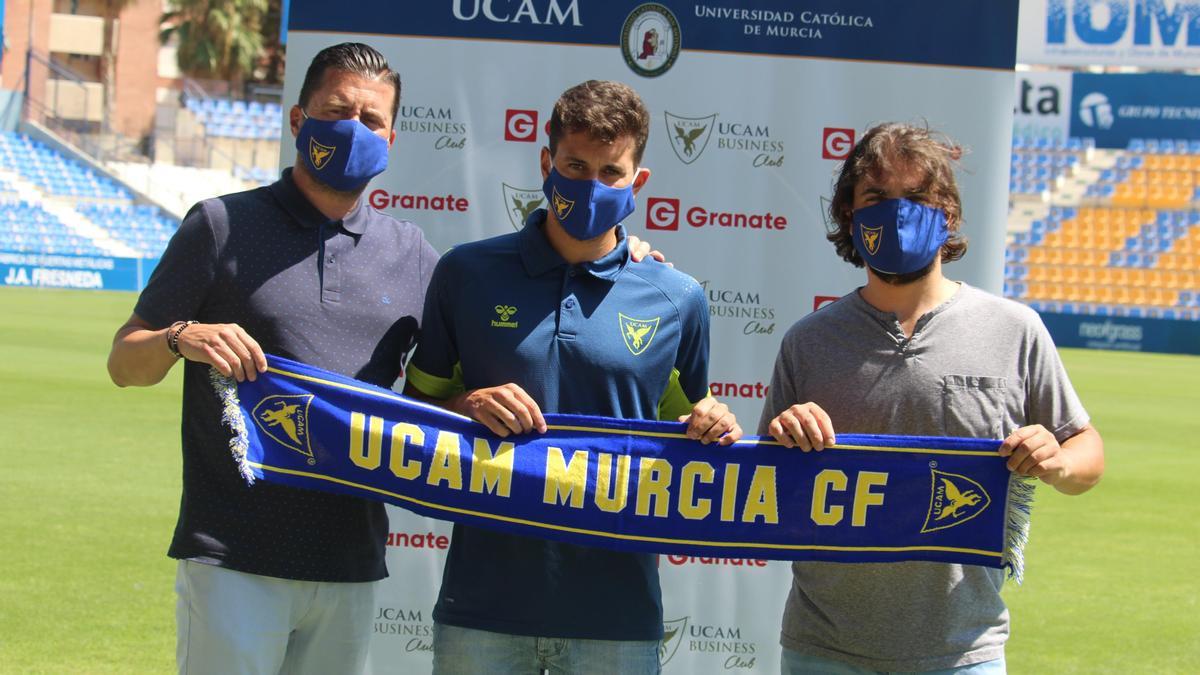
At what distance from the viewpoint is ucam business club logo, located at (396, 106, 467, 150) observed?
208 inches

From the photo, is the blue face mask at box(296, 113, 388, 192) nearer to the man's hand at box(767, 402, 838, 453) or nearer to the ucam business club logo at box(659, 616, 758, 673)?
the man's hand at box(767, 402, 838, 453)

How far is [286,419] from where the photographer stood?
3516mm

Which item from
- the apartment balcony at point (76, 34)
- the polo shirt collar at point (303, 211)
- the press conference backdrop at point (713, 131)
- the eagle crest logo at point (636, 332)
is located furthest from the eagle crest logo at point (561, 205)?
the apartment balcony at point (76, 34)

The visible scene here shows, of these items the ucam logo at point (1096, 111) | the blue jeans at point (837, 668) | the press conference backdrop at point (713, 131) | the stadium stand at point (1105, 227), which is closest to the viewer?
the blue jeans at point (837, 668)

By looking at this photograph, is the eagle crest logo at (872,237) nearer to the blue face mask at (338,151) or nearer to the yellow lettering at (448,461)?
the yellow lettering at (448,461)

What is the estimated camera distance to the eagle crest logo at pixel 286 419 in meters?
3.49

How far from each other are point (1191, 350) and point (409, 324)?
3072 cm

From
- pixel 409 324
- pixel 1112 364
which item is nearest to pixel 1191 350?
pixel 1112 364

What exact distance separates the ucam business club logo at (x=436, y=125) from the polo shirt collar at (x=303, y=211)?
5.82 feet

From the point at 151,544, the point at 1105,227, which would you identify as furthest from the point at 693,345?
the point at 1105,227

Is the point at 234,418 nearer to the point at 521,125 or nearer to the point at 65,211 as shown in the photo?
the point at 521,125

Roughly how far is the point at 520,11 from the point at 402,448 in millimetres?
2329

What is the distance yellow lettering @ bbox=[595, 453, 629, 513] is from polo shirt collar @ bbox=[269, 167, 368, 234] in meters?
0.90

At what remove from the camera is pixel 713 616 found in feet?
17.9
